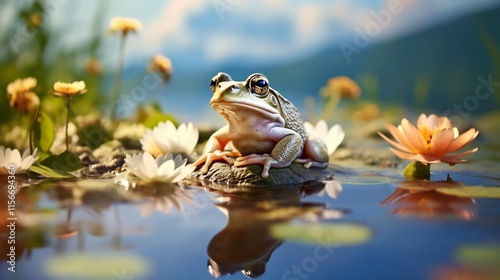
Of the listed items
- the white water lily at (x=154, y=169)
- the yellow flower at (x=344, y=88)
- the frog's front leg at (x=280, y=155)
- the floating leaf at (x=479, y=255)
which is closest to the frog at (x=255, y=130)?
the frog's front leg at (x=280, y=155)

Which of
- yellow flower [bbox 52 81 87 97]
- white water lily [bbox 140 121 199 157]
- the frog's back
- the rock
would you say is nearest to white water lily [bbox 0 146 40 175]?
yellow flower [bbox 52 81 87 97]

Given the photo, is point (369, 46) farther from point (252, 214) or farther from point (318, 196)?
point (252, 214)

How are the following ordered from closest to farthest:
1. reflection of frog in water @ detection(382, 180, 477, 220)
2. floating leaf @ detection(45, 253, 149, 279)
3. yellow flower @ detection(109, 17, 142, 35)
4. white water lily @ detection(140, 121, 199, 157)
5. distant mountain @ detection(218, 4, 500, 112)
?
floating leaf @ detection(45, 253, 149, 279) < reflection of frog in water @ detection(382, 180, 477, 220) < white water lily @ detection(140, 121, 199, 157) < yellow flower @ detection(109, 17, 142, 35) < distant mountain @ detection(218, 4, 500, 112)

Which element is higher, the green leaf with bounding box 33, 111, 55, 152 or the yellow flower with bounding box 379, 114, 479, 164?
the yellow flower with bounding box 379, 114, 479, 164

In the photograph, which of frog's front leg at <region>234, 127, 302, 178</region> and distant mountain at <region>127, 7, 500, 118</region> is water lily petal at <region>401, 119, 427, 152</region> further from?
distant mountain at <region>127, 7, 500, 118</region>

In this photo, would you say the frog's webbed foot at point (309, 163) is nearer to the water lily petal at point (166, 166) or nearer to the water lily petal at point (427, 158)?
the water lily petal at point (427, 158)

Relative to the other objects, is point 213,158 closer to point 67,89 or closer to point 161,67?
point 67,89

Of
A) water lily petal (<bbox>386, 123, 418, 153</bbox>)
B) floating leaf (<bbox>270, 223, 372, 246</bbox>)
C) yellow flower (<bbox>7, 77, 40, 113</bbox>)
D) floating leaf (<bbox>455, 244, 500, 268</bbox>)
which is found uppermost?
water lily petal (<bbox>386, 123, 418, 153</bbox>)
